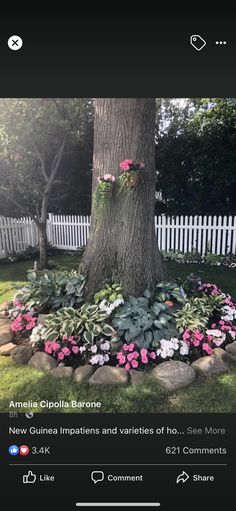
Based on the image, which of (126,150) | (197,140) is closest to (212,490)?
(126,150)

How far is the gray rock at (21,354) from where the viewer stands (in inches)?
77.7

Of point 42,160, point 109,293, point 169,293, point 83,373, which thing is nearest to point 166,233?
point 42,160

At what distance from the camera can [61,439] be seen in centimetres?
95

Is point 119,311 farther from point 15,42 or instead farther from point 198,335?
point 15,42

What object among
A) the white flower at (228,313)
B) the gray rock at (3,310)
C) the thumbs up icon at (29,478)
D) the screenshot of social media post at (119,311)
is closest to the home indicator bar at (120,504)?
the screenshot of social media post at (119,311)

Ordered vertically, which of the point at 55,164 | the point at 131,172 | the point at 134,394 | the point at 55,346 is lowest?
the point at 134,394

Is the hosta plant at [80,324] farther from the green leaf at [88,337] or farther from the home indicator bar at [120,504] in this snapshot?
the home indicator bar at [120,504]

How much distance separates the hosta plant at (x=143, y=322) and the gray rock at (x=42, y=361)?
50 centimetres

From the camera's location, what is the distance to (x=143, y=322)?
2006 mm

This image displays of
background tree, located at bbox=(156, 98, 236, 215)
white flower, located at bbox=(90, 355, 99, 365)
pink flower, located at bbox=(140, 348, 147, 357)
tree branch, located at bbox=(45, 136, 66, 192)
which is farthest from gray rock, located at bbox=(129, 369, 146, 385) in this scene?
background tree, located at bbox=(156, 98, 236, 215)

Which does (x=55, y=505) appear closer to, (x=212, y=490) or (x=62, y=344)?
(x=212, y=490)

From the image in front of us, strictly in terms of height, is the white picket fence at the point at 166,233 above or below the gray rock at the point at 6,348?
above

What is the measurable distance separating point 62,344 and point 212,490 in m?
1.32

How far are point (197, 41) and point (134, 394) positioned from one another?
1.66 metres
